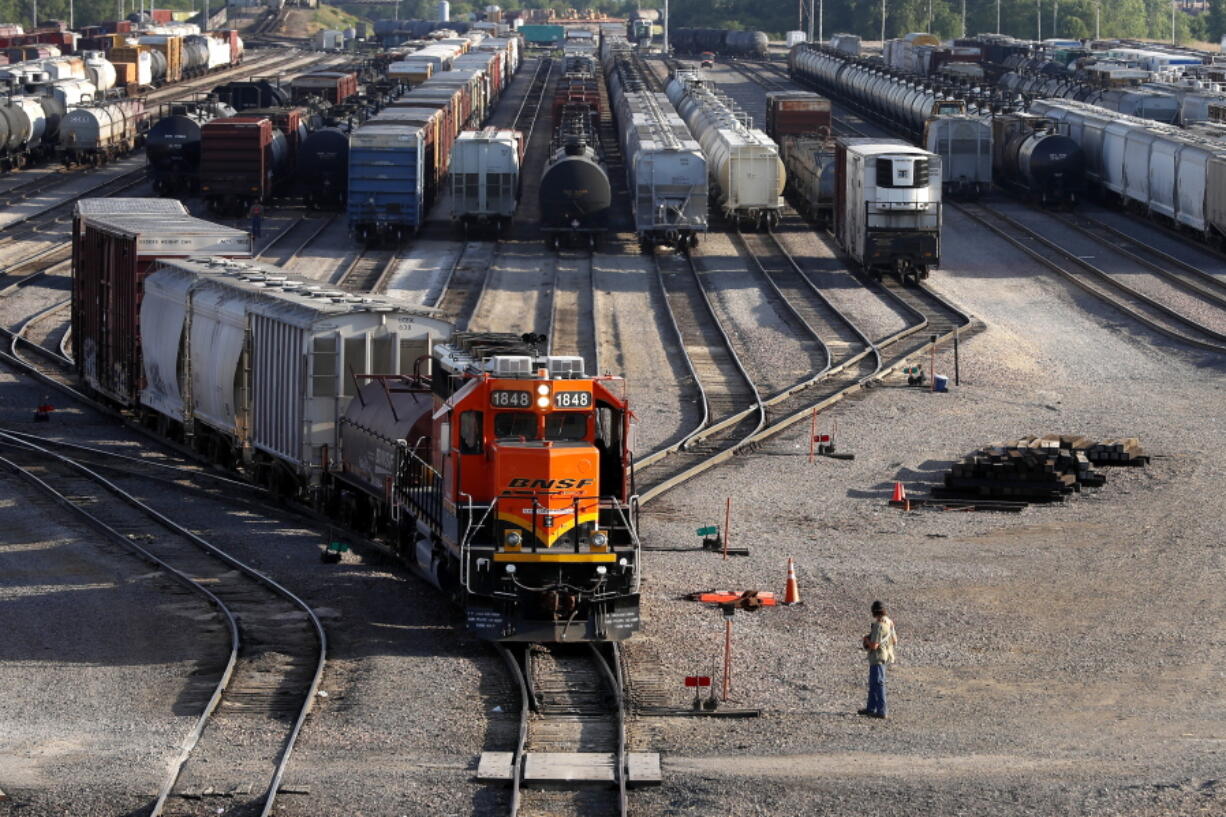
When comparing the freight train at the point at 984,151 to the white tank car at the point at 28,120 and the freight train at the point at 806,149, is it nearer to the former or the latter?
the freight train at the point at 806,149

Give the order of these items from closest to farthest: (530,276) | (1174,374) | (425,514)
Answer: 1. (425,514)
2. (1174,374)
3. (530,276)

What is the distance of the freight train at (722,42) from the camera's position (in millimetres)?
164500

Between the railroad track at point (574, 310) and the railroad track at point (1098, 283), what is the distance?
514 inches

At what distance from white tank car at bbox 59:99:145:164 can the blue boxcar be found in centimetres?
2467

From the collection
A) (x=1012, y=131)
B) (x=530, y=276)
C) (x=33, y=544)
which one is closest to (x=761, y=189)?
(x=530, y=276)

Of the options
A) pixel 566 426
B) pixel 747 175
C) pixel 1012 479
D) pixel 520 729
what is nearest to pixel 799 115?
pixel 747 175

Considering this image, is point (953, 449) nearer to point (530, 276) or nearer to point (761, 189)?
point (530, 276)

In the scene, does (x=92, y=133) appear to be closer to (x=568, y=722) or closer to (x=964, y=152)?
(x=964, y=152)

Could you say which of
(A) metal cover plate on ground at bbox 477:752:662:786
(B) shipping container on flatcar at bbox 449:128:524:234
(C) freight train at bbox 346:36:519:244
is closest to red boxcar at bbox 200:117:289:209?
(C) freight train at bbox 346:36:519:244

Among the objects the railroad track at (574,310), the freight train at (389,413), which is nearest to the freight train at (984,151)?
the railroad track at (574,310)

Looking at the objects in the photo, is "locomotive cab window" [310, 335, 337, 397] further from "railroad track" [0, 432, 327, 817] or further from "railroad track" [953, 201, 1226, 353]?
"railroad track" [953, 201, 1226, 353]

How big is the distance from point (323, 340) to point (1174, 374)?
20770 millimetres

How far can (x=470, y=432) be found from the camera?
20.9 metres

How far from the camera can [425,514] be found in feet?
74.2
